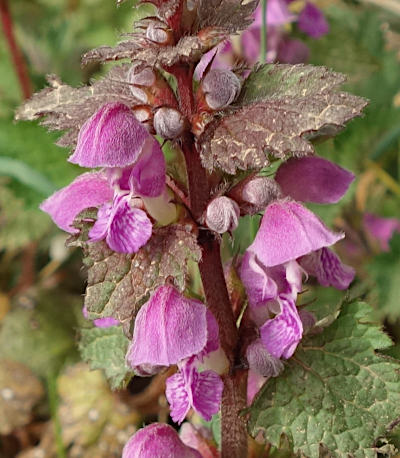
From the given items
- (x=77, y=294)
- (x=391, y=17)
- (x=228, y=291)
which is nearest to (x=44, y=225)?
(x=77, y=294)

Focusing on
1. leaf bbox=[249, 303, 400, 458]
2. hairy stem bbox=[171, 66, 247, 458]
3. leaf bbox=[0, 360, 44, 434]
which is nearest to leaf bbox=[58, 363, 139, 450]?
leaf bbox=[0, 360, 44, 434]

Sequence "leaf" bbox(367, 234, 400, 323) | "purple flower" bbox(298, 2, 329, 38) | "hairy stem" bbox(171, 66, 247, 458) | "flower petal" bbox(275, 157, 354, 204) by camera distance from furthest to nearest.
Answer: "purple flower" bbox(298, 2, 329, 38)
"leaf" bbox(367, 234, 400, 323)
"flower petal" bbox(275, 157, 354, 204)
"hairy stem" bbox(171, 66, 247, 458)

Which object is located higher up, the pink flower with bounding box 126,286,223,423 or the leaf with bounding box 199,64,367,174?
the leaf with bounding box 199,64,367,174

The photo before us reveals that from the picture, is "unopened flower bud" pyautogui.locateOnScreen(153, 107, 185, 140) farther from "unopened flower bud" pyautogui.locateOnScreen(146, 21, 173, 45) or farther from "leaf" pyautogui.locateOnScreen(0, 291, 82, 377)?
"leaf" pyautogui.locateOnScreen(0, 291, 82, 377)

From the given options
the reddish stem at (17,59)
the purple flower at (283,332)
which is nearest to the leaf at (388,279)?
the purple flower at (283,332)

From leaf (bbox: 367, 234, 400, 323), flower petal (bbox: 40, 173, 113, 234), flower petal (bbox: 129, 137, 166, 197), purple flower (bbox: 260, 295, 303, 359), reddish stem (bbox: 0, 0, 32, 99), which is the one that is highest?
flower petal (bbox: 129, 137, 166, 197)

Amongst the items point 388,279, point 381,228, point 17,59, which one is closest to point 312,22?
point 381,228
